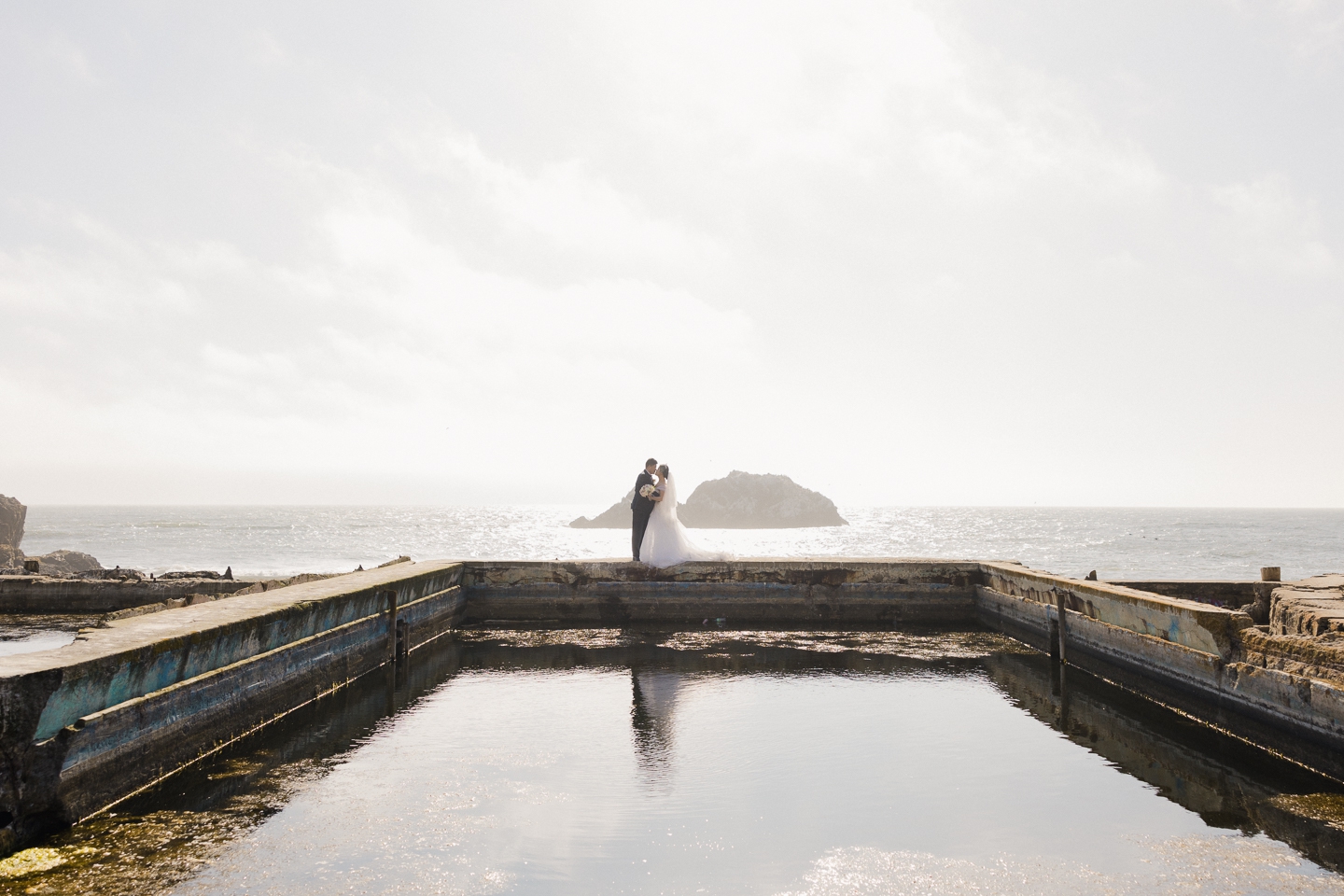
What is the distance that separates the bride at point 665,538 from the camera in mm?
14758

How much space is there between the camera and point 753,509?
179 m

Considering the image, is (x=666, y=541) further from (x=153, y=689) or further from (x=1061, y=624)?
(x=153, y=689)

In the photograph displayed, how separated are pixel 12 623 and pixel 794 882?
16.1 meters

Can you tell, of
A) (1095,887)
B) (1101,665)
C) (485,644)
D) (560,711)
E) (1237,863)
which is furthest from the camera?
(485,644)

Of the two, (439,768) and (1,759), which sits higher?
(1,759)

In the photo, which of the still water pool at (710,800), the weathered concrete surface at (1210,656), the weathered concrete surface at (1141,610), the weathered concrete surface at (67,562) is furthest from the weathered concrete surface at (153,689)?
the weathered concrete surface at (67,562)

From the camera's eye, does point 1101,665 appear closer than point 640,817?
No

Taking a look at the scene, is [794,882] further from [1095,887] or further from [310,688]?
[310,688]

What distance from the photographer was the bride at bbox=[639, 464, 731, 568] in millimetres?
14758

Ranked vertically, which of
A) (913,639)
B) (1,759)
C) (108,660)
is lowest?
(913,639)

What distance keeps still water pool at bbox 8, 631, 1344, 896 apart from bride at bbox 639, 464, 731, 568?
5.24 m

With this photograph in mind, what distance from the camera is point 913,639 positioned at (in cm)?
1284

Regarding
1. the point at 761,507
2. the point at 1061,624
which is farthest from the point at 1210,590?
the point at 761,507

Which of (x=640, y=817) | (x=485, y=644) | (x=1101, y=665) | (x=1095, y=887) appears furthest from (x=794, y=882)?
(x=485, y=644)
